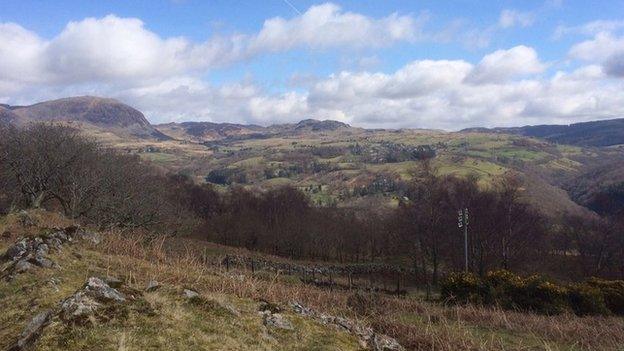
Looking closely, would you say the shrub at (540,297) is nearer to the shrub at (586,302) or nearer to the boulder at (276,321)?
the shrub at (586,302)

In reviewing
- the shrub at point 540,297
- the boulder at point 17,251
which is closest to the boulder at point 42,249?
the boulder at point 17,251

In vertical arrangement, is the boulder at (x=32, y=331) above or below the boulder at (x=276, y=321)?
above

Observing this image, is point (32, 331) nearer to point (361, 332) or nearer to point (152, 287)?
point (152, 287)

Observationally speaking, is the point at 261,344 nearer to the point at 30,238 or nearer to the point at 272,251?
the point at 30,238

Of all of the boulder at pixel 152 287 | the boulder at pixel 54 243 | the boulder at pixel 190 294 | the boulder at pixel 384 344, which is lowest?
the boulder at pixel 384 344

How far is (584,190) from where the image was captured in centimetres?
16262

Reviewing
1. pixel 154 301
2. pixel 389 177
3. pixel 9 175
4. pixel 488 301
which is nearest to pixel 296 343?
pixel 154 301

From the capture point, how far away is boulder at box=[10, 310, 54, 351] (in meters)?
5.38

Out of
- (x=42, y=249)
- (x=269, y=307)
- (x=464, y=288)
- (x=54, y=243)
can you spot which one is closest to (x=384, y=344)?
(x=269, y=307)

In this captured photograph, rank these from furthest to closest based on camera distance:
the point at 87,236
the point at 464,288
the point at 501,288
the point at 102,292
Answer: the point at 464,288
the point at 501,288
the point at 87,236
the point at 102,292

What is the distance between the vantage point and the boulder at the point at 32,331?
5.38 meters

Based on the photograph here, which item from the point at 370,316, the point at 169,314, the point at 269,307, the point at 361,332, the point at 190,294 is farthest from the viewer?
the point at 370,316

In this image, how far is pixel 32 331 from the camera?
18.6ft

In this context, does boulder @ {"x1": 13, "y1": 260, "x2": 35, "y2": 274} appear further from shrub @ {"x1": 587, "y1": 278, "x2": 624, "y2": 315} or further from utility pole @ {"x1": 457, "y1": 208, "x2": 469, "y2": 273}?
utility pole @ {"x1": 457, "y1": 208, "x2": 469, "y2": 273}
